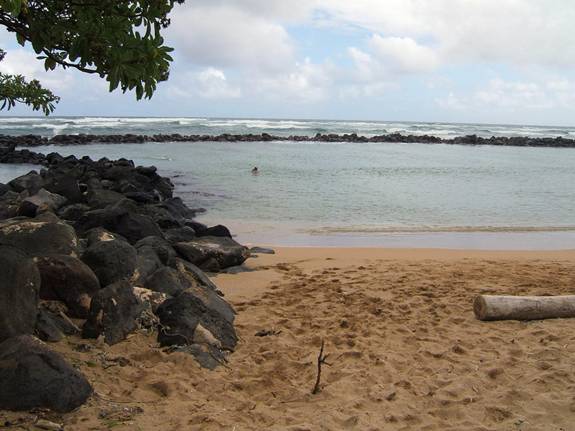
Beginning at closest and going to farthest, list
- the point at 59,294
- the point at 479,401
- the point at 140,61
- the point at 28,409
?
the point at 140,61, the point at 28,409, the point at 479,401, the point at 59,294

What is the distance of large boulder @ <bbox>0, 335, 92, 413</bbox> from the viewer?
10.4ft

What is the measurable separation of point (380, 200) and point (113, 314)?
11365 millimetres

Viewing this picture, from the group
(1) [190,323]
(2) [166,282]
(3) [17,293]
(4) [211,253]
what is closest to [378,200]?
(4) [211,253]

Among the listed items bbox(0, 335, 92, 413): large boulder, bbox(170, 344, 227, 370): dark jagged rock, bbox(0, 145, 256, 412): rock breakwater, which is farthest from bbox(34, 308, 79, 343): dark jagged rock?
bbox(170, 344, 227, 370): dark jagged rock

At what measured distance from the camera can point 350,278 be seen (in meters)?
7.28

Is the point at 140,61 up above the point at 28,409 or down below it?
above

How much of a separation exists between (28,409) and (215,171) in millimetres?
18605

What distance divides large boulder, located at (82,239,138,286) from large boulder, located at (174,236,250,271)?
1.98m

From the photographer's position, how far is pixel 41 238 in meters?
5.39

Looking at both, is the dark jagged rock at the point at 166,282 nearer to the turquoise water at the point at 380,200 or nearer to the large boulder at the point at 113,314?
the large boulder at the point at 113,314

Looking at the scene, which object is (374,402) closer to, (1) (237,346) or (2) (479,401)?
(2) (479,401)

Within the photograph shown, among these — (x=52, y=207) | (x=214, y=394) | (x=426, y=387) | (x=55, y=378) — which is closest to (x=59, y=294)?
(x=55, y=378)

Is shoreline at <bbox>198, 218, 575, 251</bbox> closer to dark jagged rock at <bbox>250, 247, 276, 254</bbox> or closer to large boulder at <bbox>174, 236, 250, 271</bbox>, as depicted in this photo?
dark jagged rock at <bbox>250, 247, 276, 254</bbox>

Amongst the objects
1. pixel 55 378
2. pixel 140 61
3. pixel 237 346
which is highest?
pixel 140 61
